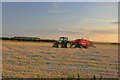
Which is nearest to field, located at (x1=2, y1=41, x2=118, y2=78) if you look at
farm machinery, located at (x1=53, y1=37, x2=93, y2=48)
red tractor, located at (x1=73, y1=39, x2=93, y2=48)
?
farm machinery, located at (x1=53, y1=37, x2=93, y2=48)

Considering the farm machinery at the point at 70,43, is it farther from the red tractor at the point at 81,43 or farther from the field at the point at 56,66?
the field at the point at 56,66

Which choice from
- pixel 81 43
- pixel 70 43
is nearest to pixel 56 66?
pixel 70 43

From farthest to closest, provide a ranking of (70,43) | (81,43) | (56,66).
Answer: (81,43) < (70,43) < (56,66)

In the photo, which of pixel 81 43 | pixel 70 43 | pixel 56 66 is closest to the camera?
pixel 56 66

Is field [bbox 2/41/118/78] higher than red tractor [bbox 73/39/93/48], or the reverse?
red tractor [bbox 73/39/93/48]

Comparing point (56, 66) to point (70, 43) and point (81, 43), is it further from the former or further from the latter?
point (81, 43)

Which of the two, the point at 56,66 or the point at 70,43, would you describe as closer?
the point at 56,66

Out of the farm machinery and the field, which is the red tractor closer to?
the farm machinery

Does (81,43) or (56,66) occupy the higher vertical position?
(81,43)

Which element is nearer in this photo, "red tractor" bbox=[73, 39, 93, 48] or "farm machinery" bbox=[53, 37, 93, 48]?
"farm machinery" bbox=[53, 37, 93, 48]

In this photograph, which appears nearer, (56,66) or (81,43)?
(56,66)

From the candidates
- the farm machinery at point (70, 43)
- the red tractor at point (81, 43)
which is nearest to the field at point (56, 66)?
the farm machinery at point (70, 43)

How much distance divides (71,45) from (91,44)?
4381 millimetres

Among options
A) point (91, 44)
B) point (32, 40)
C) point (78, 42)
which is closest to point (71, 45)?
point (78, 42)
